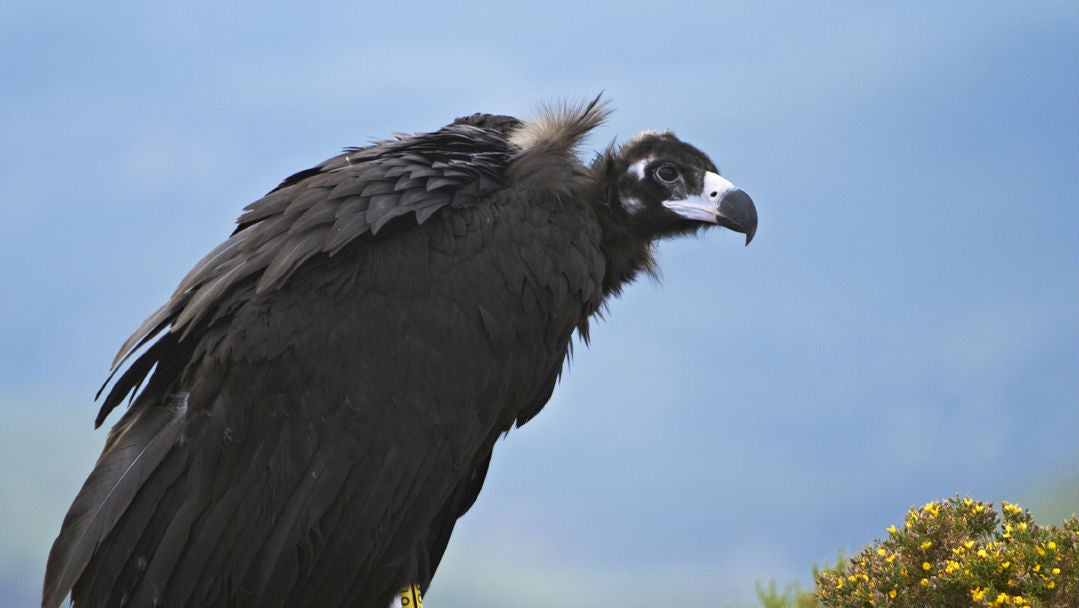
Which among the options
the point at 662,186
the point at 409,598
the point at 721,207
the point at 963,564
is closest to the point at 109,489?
the point at 409,598

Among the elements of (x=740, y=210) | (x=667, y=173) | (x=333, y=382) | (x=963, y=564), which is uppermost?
(x=667, y=173)

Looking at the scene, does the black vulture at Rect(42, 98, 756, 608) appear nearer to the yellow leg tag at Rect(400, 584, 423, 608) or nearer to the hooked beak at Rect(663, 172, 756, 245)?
the hooked beak at Rect(663, 172, 756, 245)

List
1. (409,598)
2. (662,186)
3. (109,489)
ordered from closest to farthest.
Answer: (109,489) < (409,598) < (662,186)

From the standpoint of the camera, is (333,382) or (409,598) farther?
(409,598)

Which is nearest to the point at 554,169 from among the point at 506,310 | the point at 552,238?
the point at 552,238

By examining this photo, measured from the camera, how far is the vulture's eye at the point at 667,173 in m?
6.70

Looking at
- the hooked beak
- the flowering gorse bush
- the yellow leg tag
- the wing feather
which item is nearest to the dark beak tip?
the hooked beak

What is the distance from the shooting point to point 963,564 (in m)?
7.02

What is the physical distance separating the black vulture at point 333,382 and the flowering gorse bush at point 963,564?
230 centimetres

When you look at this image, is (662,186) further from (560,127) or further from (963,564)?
(963,564)

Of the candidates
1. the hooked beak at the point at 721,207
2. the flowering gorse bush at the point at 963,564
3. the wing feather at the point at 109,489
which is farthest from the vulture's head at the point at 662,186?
the wing feather at the point at 109,489

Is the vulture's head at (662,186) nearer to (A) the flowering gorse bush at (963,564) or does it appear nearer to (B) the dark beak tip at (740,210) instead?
(B) the dark beak tip at (740,210)

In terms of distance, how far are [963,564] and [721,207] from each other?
2489 millimetres

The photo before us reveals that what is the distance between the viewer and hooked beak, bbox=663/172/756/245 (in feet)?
21.5
